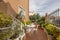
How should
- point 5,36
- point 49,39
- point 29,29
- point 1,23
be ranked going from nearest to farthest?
point 5,36, point 1,23, point 49,39, point 29,29

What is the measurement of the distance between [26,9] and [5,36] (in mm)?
21138

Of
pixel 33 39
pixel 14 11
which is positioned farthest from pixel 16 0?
pixel 33 39

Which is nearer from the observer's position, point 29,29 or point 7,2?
point 29,29

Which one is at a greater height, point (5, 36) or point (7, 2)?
point (7, 2)

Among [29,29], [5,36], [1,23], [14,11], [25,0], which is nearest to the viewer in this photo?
[5,36]

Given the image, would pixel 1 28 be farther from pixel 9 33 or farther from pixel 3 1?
pixel 3 1

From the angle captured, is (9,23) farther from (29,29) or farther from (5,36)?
(29,29)

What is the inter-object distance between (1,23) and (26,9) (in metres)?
19.8

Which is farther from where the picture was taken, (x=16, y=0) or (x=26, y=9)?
(x=26, y=9)

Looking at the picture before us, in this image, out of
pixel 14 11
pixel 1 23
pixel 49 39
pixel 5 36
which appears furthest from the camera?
pixel 14 11

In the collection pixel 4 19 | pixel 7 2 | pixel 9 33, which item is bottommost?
pixel 9 33

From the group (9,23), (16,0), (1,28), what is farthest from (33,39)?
(16,0)

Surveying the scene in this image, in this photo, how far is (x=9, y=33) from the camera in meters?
10.8

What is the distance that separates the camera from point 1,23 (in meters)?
11.6
